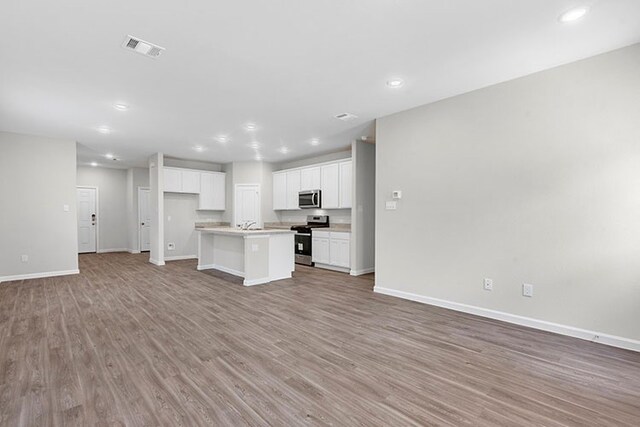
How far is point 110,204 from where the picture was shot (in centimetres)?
956

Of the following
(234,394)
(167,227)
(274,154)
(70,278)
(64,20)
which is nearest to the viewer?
(234,394)

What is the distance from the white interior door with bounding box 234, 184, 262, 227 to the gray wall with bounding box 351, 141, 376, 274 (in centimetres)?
336

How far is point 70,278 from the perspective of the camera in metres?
5.73

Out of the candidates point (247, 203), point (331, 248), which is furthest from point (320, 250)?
point (247, 203)

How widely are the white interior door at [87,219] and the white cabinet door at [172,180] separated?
341cm

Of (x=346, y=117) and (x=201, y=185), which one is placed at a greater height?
(x=346, y=117)

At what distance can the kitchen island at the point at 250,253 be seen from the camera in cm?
519

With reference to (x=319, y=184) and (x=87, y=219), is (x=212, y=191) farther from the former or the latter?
(x=87, y=219)

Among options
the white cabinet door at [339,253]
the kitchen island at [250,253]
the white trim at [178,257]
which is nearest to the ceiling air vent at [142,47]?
the kitchen island at [250,253]

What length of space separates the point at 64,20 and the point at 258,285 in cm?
402

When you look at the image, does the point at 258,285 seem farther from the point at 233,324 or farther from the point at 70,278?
the point at 70,278

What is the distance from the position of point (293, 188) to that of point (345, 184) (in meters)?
1.84

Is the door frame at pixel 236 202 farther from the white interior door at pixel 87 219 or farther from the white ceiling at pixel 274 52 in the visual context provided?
the white interior door at pixel 87 219

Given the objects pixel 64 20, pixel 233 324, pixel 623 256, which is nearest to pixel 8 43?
pixel 64 20
